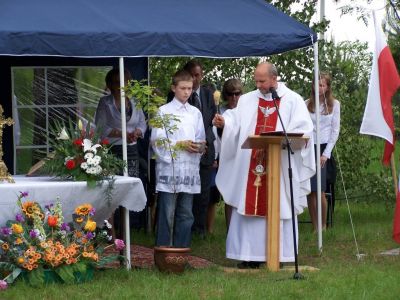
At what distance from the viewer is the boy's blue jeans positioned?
9812 millimetres

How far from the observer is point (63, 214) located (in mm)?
8992

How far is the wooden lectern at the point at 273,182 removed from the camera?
370 inches

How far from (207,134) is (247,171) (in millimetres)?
863

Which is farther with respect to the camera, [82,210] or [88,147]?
[88,147]

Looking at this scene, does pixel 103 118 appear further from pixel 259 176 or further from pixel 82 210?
pixel 82 210

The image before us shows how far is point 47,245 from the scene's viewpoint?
337 inches

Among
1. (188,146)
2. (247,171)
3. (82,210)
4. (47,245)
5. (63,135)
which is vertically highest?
(63,135)

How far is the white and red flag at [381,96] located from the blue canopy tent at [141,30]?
2.46ft

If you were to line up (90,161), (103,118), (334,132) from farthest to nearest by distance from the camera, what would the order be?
(334,132) < (103,118) < (90,161)

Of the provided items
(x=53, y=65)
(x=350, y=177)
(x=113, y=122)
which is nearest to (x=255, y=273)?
(x=113, y=122)

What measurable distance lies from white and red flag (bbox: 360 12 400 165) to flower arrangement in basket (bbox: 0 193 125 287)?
9.59 ft

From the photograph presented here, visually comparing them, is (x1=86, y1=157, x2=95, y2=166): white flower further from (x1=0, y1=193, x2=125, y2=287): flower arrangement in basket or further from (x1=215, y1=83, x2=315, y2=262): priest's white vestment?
(x1=215, y1=83, x2=315, y2=262): priest's white vestment

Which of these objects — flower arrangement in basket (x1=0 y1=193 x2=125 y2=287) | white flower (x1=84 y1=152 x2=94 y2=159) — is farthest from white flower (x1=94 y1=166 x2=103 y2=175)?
flower arrangement in basket (x1=0 y1=193 x2=125 y2=287)

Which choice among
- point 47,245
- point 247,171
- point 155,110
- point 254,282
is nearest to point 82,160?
point 155,110
